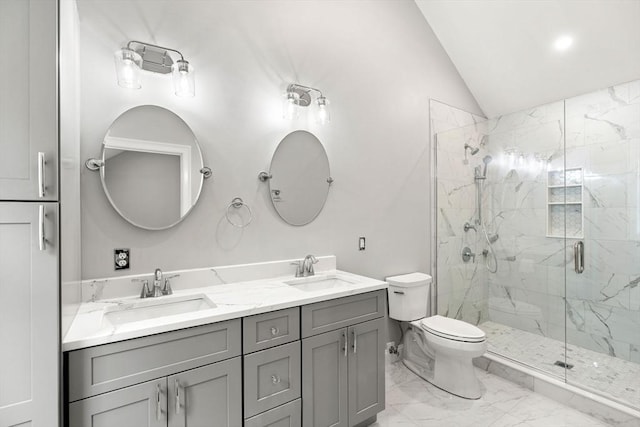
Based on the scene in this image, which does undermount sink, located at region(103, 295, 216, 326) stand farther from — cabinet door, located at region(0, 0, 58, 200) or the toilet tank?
the toilet tank

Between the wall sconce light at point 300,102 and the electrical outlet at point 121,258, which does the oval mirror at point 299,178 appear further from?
the electrical outlet at point 121,258

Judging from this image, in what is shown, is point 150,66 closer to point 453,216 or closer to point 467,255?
point 453,216

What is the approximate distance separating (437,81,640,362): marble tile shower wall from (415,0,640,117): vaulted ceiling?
0.76 ft

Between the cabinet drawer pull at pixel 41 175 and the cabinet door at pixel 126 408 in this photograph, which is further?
the cabinet door at pixel 126 408

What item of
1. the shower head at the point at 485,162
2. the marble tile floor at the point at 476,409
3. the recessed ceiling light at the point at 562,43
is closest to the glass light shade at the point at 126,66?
the marble tile floor at the point at 476,409

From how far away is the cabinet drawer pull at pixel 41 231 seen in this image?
3.29ft

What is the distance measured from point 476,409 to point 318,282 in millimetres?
1382

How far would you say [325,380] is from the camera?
1.72 m

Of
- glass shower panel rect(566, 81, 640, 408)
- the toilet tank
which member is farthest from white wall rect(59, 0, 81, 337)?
glass shower panel rect(566, 81, 640, 408)

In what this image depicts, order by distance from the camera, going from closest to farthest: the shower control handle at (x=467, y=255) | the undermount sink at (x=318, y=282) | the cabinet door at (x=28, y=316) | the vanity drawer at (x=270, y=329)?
the cabinet door at (x=28, y=316) → the vanity drawer at (x=270, y=329) → the undermount sink at (x=318, y=282) → the shower control handle at (x=467, y=255)

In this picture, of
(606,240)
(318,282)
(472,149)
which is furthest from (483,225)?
(318,282)

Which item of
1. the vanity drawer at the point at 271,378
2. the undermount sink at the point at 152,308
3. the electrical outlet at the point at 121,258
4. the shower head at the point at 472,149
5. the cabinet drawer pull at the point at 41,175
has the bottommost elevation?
the vanity drawer at the point at 271,378

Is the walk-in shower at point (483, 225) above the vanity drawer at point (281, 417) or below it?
above

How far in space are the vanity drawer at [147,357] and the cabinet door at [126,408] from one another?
3 centimetres
